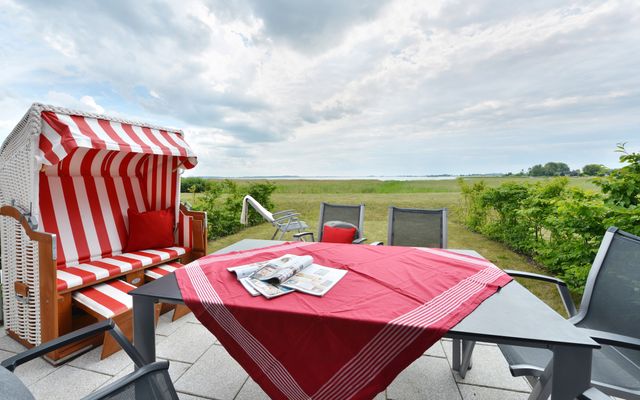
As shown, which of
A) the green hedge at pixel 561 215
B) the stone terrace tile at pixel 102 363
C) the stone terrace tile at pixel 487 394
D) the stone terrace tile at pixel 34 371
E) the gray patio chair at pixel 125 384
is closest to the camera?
the gray patio chair at pixel 125 384

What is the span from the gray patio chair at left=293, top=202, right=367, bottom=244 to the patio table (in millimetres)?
1797

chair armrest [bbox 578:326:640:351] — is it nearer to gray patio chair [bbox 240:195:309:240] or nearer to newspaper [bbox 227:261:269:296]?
newspaper [bbox 227:261:269:296]

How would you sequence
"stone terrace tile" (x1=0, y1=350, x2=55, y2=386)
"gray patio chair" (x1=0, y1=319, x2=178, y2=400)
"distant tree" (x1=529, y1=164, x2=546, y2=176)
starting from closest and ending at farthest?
"gray patio chair" (x1=0, y1=319, x2=178, y2=400)
"stone terrace tile" (x1=0, y1=350, x2=55, y2=386)
"distant tree" (x1=529, y1=164, x2=546, y2=176)

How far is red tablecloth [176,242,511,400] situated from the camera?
1.08 meters

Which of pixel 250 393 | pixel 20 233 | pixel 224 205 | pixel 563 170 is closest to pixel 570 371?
pixel 250 393

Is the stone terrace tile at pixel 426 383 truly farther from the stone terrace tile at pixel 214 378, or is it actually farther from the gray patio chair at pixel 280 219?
the gray patio chair at pixel 280 219

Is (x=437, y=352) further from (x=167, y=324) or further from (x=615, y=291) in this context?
(x=167, y=324)

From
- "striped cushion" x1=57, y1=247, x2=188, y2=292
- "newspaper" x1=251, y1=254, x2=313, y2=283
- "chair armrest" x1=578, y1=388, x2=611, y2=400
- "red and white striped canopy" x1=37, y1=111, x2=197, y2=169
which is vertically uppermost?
"red and white striped canopy" x1=37, y1=111, x2=197, y2=169

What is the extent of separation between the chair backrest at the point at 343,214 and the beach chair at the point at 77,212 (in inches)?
60.2

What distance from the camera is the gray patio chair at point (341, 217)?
10.5 ft

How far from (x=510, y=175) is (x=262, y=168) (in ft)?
22.5

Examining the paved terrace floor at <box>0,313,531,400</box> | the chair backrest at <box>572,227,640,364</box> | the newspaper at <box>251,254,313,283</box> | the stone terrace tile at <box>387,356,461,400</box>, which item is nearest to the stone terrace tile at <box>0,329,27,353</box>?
the paved terrace floor at <box>0,313,531,400</box>

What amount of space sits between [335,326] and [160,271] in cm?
271

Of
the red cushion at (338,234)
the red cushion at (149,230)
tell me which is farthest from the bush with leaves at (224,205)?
the red cushion at (338,234)
